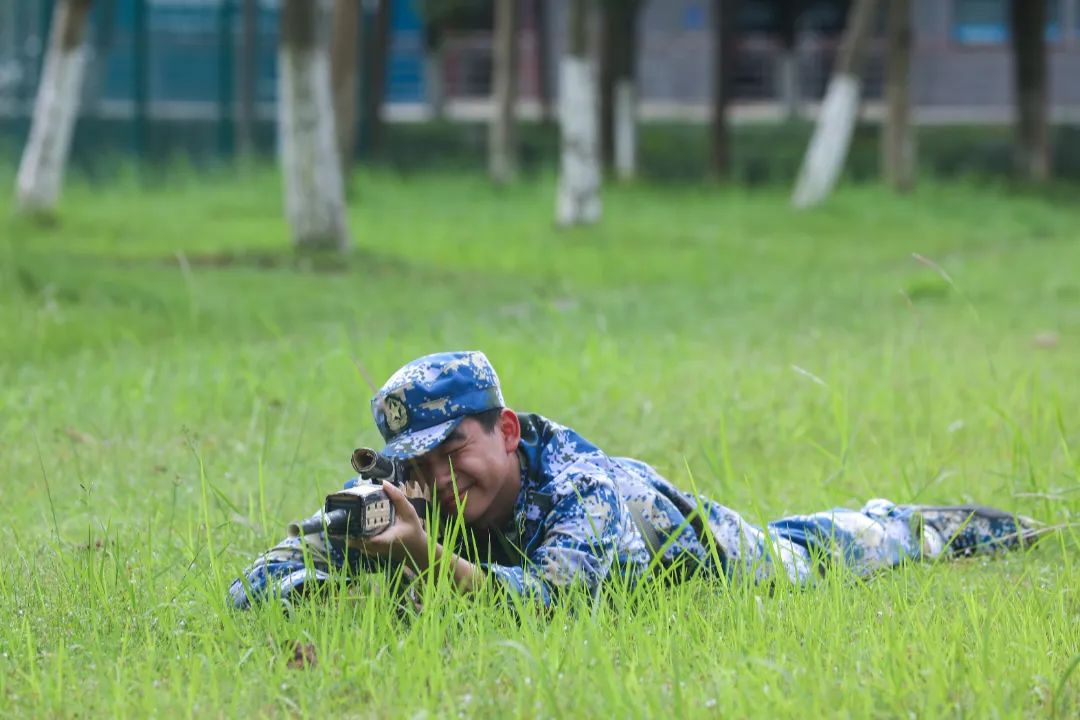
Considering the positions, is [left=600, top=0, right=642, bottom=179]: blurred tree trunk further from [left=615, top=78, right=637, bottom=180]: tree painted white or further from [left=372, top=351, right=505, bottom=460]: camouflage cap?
[left=372, top=351, right=505, bottom=460]: camouflage cap

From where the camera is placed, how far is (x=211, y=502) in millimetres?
5785

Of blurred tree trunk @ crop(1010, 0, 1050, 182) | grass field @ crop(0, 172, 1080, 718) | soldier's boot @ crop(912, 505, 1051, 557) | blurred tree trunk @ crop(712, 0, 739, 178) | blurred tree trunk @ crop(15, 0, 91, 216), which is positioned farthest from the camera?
blurred tree trunk @ crop(1010, 0, 1050, 182)

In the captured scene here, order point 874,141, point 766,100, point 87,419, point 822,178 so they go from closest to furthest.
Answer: point 87,419 < point 822,178 < point 874,141 < point 766,100

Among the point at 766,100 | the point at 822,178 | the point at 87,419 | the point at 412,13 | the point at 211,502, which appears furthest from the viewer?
the point at 412,13

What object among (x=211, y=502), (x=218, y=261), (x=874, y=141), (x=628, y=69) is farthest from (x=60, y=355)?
(x=874, y=141)

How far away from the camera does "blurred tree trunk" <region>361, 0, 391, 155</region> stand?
27.9 m

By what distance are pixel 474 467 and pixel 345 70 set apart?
59.9 feet

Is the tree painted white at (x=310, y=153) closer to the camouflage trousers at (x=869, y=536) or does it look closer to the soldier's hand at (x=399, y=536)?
the camouflage trousers at (x=869, y=536)

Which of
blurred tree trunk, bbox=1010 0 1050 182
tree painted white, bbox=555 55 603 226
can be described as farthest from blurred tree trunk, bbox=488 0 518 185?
blurred tree trunk, bbox=1010 0 1050 182

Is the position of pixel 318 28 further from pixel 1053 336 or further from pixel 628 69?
pixel 628 69

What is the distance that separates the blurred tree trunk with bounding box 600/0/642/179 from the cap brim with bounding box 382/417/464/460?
74.5 feet

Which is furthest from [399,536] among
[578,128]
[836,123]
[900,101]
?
[900,101]

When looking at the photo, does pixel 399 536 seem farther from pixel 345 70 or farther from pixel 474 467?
pixel 345 70

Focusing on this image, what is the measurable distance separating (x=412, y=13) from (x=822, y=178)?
22.0 meters
